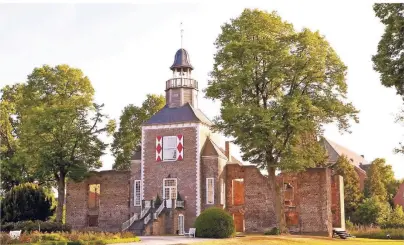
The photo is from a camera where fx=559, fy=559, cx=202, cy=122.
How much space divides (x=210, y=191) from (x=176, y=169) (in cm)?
269

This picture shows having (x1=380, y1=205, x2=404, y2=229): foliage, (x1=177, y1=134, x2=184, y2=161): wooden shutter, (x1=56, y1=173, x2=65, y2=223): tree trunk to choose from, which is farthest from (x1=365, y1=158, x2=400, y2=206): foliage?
(x1=56, y1=173, x2=65, y2=223): tree trunk

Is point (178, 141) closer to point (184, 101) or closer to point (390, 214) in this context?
point (184, 101)

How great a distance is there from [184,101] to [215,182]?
21.0 ft

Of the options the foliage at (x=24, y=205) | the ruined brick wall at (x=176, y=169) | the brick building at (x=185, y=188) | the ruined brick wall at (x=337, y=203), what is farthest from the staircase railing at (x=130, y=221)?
the ruined brick wall at (x=337, y=203)

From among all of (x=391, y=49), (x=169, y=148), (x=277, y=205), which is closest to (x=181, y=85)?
(x=169, y=148)

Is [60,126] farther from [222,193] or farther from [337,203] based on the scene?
[337,203]

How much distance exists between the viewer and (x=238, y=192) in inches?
1569

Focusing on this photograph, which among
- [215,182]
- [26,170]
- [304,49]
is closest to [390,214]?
[215,182]

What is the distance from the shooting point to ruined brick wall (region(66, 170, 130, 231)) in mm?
38250

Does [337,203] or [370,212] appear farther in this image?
[370,212]

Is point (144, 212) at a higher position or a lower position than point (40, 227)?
higher

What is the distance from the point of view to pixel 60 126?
37594mm

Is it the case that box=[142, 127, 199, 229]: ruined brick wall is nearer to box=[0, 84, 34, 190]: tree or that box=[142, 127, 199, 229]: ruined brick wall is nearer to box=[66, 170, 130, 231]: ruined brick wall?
box=[66, 170, 130, 231]: ruined brick wall

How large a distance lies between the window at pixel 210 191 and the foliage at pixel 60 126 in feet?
26.3
